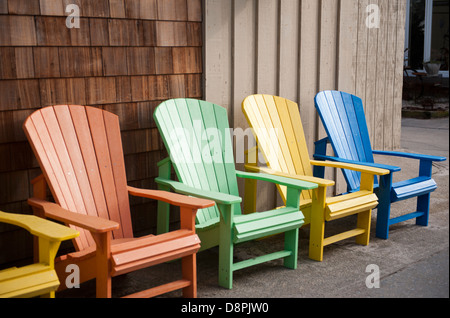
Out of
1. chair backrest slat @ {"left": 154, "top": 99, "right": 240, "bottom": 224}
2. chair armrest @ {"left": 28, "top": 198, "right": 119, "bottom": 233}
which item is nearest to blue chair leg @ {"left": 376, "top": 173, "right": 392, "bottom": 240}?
chair backrest slat @ {"left": 154, "top": 99, "right": 240, "bottom": 224}

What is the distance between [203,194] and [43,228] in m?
0.86

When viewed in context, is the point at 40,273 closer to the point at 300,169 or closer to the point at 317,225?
the point at 317,225

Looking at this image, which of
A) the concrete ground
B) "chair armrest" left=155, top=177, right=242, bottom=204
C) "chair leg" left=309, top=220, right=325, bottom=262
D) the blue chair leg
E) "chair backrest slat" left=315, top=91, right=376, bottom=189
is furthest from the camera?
"chair backrest slat" left=315, top=91, right=376, bottom=189

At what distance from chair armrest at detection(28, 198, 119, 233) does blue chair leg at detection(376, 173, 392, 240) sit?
199cm

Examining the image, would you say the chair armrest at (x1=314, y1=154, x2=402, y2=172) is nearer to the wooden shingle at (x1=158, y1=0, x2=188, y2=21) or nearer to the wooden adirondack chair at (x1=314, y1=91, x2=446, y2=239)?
the wooden adirondack chair at (x1=314, y1=91, x2=446, y2=239)

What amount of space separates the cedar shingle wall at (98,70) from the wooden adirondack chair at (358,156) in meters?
0.98

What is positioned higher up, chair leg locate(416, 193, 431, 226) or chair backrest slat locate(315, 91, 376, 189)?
chair backrest slat locate(315, 91, 376, 189)

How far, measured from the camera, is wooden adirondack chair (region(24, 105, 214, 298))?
7.53ft

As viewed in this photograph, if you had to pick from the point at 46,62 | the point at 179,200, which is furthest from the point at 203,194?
the point at 46,62

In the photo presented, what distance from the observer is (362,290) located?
2.78 meters

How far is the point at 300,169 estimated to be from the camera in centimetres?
368

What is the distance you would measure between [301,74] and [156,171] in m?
1.39

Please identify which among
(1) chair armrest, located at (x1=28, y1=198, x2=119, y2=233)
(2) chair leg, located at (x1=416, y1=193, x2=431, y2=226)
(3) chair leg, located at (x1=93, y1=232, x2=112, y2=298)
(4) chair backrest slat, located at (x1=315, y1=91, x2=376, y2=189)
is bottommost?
(2) chair leg, located at (x1=416, y1=193, x2=431, y2=226)

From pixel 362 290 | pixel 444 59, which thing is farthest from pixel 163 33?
pixel 444 59
